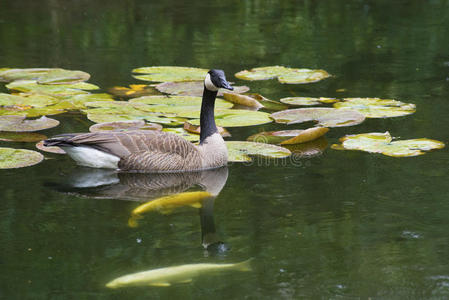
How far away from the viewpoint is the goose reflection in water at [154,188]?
652 centimetres

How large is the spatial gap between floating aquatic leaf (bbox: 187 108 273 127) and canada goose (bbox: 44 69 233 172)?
4.21ft

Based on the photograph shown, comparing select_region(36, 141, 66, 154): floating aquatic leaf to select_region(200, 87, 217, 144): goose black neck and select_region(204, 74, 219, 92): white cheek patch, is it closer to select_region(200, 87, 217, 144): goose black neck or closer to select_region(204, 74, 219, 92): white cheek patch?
select_region(200, 87, 217, 144): goose black neck

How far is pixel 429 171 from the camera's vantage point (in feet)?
23.8

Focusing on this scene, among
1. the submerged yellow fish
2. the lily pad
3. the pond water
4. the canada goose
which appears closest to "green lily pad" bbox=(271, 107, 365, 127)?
the pond water

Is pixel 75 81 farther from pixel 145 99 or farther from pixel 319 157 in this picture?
pixel 319 157

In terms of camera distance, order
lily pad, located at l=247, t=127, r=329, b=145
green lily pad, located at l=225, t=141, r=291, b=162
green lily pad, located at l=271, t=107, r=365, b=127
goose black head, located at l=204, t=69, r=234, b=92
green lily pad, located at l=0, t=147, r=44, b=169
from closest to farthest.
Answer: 1. green lily pad, located at l=0, t=147, r=44, b=169
2. goose black head, located at l=204, t=69, r=234, b=92
3. green lily pad, located at l=225, t=141, r=291, b=162
4. lily pad, located at l=247, t=127, r=329, b=145
5. green lily pad, located at l=271, t=107, r=365, b=127

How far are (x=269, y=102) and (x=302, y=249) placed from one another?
464 cm

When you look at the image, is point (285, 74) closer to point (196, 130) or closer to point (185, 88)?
point (185, 88)

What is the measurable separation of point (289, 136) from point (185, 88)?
2.58 meters

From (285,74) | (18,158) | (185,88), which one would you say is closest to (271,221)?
(18,158)

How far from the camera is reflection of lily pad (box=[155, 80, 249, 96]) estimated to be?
34.2 feet

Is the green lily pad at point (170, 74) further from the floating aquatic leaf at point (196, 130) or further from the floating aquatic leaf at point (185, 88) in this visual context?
the floating aquatic leaf at point (196, 130)

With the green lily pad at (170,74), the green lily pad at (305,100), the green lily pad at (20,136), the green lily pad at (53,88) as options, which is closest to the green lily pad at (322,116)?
the green lily pad at (305,100)

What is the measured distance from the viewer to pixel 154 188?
23.4ft
